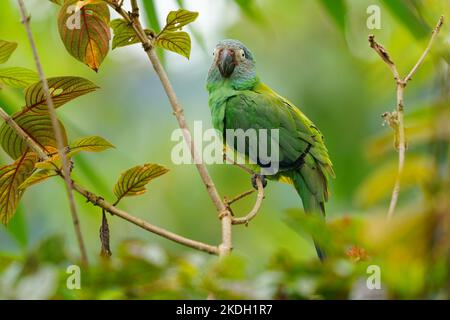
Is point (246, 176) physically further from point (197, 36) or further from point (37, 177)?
point (37, 177)

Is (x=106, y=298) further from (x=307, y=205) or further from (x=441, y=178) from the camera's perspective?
(x=307, y=205)

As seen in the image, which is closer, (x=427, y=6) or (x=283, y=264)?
(x=283, y=264)

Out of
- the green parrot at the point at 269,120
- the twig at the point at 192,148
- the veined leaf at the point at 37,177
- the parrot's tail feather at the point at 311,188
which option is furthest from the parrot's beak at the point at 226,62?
the veined leaf at the point at 37,177

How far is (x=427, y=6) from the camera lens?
1180 millimetres

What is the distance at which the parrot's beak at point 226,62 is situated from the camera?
1216 mm

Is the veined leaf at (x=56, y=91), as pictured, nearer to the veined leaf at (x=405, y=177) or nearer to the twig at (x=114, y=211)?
the twig at (x=114, y=211)

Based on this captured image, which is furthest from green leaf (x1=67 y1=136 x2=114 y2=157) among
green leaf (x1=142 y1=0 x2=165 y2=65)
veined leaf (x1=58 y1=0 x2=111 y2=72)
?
green leaf (x1=142 y1=0 x2=165 y2=65)

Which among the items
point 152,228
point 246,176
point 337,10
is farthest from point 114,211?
point 246,176

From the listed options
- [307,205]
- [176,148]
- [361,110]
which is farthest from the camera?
[361,110]

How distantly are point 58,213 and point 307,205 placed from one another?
273 centimetres

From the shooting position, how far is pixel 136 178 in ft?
2.89

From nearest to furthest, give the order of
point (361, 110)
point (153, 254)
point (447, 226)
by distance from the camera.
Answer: point (447, 226), point (153, 254), point (361, 110)

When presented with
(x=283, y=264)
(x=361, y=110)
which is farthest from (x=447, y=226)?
(x=361, y=110)

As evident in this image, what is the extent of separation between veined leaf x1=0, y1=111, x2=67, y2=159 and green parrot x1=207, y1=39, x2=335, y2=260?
376mm
